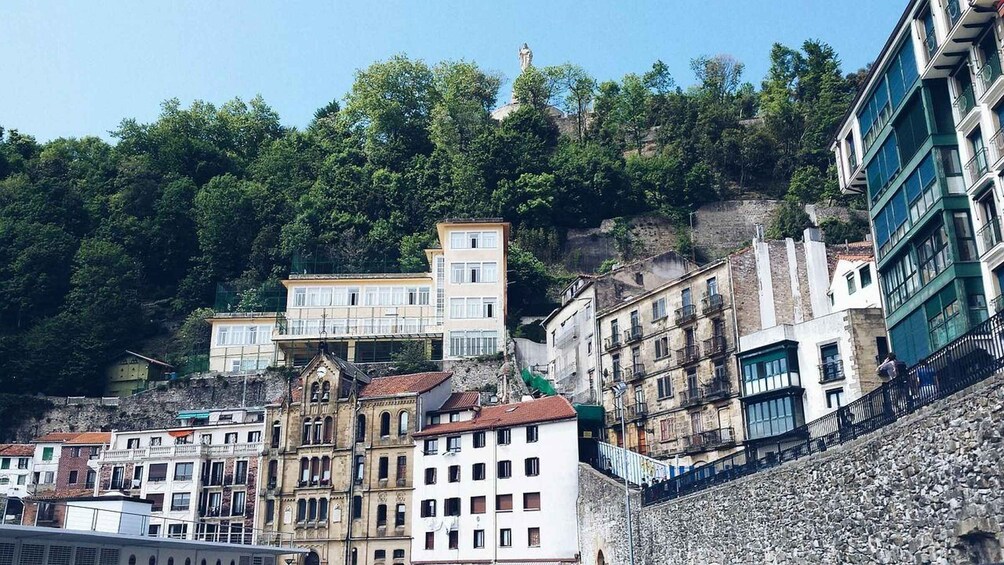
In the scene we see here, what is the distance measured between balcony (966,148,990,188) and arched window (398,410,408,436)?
108 ft

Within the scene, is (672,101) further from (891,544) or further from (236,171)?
(891,544)

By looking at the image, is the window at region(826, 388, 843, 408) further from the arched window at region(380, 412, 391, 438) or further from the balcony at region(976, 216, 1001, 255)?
the arched window at region(380, 412, 391, 438)

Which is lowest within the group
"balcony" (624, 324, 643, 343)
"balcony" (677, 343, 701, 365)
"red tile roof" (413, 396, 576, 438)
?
"red tile roof" (413, 396, 576, 438)

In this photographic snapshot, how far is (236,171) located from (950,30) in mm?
86457

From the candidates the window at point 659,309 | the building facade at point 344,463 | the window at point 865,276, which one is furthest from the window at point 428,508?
the window at point 865,276

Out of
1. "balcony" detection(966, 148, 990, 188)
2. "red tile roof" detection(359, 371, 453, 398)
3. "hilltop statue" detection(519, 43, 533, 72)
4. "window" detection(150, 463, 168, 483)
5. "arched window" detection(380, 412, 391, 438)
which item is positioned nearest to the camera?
"balcony" detection(966, 148, 990, 188)

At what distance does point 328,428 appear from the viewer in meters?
53.9

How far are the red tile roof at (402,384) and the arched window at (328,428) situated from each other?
2.35 meters

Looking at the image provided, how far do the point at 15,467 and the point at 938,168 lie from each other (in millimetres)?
56841

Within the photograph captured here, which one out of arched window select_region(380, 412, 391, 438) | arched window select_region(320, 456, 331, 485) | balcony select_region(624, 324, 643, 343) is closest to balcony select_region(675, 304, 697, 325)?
balcony select_region(624, 324, 643, 343)

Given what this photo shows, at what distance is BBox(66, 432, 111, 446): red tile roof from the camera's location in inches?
2302

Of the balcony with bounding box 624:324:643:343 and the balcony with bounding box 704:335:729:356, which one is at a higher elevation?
the balcony with bounding box 624:324:643:343

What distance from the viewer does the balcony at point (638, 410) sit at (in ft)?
164

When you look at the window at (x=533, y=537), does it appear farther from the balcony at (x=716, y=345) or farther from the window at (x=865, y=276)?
the window at (x=865, y=276)
